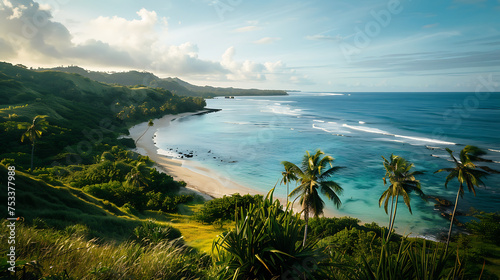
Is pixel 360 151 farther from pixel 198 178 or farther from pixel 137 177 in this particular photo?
pixel 137 177

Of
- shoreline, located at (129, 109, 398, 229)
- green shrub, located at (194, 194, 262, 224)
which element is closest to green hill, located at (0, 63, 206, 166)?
shoreline, located at (129, 109, 398, 229)

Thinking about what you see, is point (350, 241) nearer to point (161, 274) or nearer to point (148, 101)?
point (161, 274)

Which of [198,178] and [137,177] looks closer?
[137,177]

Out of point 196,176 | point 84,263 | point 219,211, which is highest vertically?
point 84,263

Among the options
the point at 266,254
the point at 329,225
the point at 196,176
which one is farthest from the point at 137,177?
the point at 266,254

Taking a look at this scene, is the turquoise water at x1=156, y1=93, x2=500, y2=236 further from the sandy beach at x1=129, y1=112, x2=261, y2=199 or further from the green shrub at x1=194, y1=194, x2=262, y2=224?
the green shrub at x1=194, y1=194, x2=262, y2=224

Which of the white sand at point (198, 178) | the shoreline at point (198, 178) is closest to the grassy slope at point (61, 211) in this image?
the shoreline at point (198, 178)

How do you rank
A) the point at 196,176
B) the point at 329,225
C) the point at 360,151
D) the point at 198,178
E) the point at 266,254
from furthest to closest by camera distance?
the point at 360,151, the point at 196,176, the point at 198,178, the point at 329,225, the point at 266,254

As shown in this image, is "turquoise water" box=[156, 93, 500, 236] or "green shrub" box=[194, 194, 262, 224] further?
"turquoise water" box=[156, 93, 500, 236]

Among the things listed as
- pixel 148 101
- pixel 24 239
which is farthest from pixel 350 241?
pixel 148 101

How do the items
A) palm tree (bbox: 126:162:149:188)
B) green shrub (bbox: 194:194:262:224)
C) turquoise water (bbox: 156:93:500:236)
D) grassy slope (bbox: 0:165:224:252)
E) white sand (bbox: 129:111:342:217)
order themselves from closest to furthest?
grassy slope (bbox: 0:165:224:252) → green shrub (bbox: 194:194:262:224) → palm tree (bbox: 126:162:149:188) → turquoise water (bbox: 156:93:500:236) → white sand (bbox: 129:111:342:217)

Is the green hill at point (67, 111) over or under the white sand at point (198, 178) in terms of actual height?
over

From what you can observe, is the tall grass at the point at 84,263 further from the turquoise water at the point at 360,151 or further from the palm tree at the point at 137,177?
the palm tree at the point at 137,177
